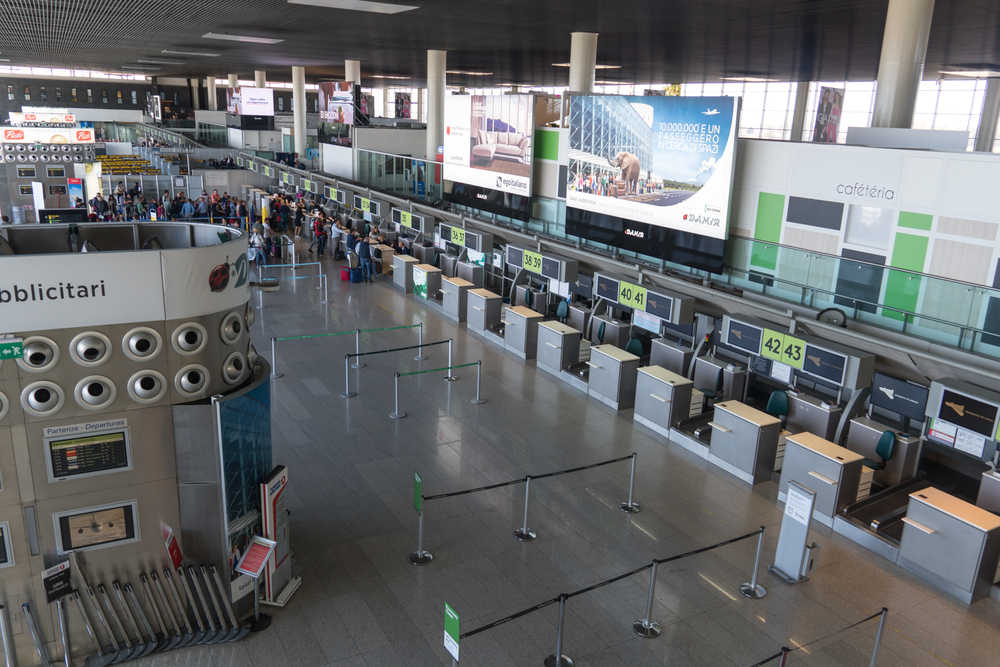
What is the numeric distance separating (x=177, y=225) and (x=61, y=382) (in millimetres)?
2238

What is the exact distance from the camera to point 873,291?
962cm

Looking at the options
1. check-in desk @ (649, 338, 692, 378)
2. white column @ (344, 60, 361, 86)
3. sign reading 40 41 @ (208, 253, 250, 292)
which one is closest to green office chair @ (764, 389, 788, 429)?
check-in desk @ (649, 338, 692, 378)

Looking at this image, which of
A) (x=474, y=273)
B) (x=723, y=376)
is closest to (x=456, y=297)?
(x=474, y=273)

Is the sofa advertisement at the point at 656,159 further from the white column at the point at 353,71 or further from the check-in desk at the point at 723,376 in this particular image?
the white column at the point at 353,71

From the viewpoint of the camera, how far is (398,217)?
20.9 meters

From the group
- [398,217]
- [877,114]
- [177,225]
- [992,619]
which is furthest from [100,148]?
[992,619]

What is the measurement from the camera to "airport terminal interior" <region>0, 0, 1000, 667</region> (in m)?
5.98

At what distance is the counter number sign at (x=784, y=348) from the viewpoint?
10.1 meters

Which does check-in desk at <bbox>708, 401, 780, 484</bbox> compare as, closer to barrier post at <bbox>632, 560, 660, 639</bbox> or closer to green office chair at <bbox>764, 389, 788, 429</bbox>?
green office chair at <bbox>764, 389, 788, 429</bbox>

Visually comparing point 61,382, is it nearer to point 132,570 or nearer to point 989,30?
point 132,570

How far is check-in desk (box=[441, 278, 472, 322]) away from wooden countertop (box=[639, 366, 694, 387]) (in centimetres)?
614

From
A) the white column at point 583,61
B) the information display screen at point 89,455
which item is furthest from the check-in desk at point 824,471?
the white column at point 583,61

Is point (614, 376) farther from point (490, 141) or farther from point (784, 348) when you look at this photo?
point (490, 141)

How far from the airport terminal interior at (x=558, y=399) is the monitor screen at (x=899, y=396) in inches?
1.6
